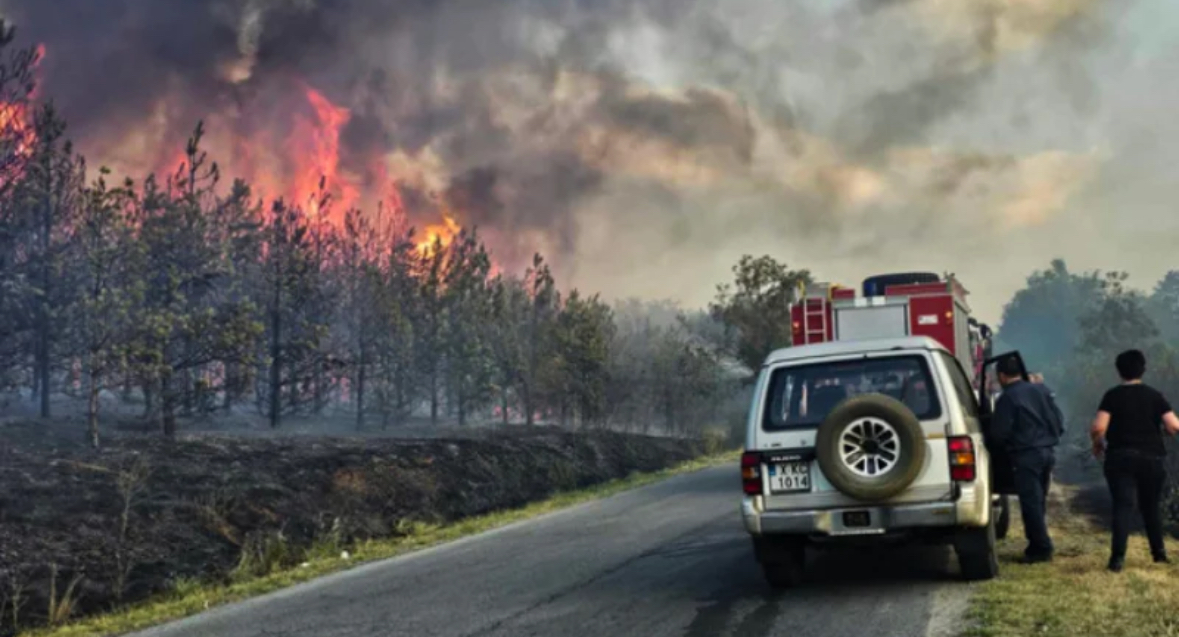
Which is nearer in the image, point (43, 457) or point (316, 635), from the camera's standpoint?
point (316, 635)

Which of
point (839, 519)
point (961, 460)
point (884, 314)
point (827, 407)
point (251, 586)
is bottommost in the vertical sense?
point (251, 586)

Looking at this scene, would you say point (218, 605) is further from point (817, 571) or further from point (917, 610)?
point (917, 610)

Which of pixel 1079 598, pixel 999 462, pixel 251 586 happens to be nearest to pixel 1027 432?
pixel 999 462

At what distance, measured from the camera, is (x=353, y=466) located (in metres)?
20.8

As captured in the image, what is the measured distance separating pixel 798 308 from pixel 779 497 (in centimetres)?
777

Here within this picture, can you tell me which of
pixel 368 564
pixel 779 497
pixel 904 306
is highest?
pixel 904 306

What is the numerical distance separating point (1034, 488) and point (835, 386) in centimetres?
211

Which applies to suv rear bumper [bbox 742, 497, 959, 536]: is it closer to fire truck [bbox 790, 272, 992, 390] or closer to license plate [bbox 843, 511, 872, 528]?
license plate [bbox 843, 511, 872, 528]

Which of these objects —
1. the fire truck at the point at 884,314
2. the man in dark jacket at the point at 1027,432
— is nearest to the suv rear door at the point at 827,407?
the man in dark jacket at the point at 1027,432

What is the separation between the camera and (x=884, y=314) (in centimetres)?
1427

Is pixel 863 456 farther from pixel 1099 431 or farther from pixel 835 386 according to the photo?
pixel 1099 431

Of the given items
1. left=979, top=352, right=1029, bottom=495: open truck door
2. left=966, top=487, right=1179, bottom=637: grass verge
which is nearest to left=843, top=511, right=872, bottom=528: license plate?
left=966, top=487, right=1179, bottom=637: grass verge

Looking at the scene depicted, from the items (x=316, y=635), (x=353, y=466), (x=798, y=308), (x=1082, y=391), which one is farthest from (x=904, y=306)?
(x=1082, y=391)

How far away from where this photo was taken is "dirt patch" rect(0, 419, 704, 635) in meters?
12.1
